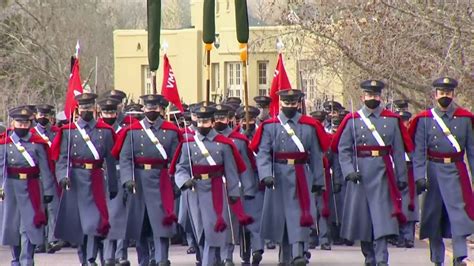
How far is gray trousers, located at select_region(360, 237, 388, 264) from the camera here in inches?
630

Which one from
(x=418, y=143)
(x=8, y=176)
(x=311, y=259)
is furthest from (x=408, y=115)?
(x=8, y=176)

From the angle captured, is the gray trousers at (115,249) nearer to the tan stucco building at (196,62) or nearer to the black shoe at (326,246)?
the black shoe at (326,246)

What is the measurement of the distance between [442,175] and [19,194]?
4731 millimetres

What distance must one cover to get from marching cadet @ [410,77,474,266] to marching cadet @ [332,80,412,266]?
0.22 m

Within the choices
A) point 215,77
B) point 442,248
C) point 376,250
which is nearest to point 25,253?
point 376,250

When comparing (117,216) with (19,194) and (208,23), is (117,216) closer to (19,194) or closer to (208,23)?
(19,194)

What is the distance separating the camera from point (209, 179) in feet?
52.8

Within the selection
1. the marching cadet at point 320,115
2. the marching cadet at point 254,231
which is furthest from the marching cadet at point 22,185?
the marching cadet at point 320,115

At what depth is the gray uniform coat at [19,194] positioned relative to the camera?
1673cm

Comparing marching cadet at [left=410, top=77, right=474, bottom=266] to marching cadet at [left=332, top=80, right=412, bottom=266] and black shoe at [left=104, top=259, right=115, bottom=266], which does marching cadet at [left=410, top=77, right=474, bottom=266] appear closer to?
marching cadet at [left=332, top=80, right=412, bottom=266]

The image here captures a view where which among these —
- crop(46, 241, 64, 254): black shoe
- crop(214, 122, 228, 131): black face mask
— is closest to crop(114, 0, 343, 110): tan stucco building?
crop(46, 241, 64, 254): black shoe

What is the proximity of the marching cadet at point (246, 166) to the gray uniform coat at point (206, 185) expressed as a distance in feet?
0.86

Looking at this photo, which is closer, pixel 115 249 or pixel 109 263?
pixel 109 263

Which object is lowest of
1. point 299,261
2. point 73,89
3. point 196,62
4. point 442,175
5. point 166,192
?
point 299,261
